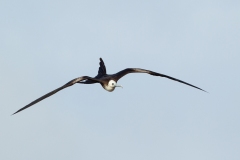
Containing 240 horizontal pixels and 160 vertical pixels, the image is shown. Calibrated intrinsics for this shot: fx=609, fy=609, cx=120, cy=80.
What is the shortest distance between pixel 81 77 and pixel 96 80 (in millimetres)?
1760

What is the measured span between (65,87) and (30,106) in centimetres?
335

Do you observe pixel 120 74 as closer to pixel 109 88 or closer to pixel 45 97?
pixel 109 88

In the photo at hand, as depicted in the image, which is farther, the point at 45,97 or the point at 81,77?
the point at 81,77

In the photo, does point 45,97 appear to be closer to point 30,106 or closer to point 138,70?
point 30,106

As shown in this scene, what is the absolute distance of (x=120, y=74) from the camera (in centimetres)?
4281

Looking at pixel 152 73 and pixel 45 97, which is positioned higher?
pixel 152 73

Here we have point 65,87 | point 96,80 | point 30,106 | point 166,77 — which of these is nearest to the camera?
point 30,106

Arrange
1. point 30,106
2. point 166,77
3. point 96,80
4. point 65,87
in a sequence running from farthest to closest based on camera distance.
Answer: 1. point 166,77
2. point 96,80
3. point 65,87
4. point 30,106

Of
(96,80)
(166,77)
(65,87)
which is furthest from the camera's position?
(166,77)

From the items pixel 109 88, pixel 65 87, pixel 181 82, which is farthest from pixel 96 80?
pixel 181 82

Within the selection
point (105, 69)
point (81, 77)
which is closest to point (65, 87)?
point (81, 77)

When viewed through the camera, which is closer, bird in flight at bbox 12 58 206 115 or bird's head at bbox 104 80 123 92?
bird in flight at bbox 12 58 206 115

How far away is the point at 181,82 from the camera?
42.9 m

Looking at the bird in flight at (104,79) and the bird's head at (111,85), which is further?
the bird's head at (111,85)
